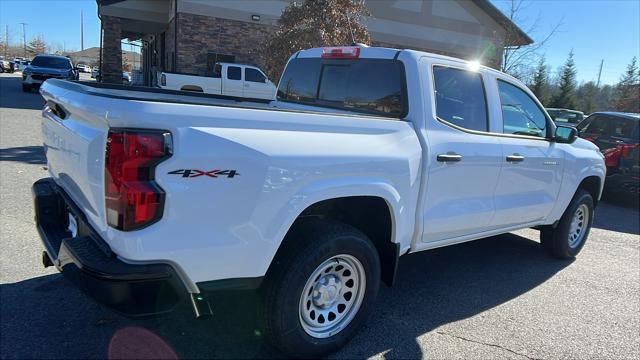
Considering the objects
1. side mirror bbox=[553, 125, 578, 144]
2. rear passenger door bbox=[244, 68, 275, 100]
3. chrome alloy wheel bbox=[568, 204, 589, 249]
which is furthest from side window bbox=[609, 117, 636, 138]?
rear passenger door bbox=[244, 68, 275, 100]

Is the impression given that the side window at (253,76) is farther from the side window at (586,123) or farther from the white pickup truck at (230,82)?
the side window at (586,123)

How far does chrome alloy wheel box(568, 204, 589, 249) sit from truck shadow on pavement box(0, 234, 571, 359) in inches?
55.5

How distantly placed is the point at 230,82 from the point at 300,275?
1614 centimetres

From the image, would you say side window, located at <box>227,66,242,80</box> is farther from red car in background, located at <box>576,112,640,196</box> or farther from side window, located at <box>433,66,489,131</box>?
side window, located at <box>433,66,489,131</box>

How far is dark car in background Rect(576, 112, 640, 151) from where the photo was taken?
32.1 ft

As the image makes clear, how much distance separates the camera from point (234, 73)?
1838 centimetres

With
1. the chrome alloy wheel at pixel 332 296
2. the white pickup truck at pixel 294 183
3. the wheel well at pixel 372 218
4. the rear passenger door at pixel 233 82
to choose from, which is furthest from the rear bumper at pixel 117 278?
the rear passenger door at pixel 233 82

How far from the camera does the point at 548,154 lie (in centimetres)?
485

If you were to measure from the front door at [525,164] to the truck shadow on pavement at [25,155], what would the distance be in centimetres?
685

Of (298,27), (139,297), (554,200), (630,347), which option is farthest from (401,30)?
(139,297)

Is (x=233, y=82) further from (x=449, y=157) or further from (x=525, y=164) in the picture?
(x=449, y=157)

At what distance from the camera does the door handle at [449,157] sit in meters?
3.60

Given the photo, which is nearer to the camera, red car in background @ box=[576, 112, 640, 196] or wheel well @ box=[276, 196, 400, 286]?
wheel well @ box=[276, 196, 400, 286]

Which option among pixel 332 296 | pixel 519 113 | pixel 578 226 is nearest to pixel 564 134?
pixel 519 113
